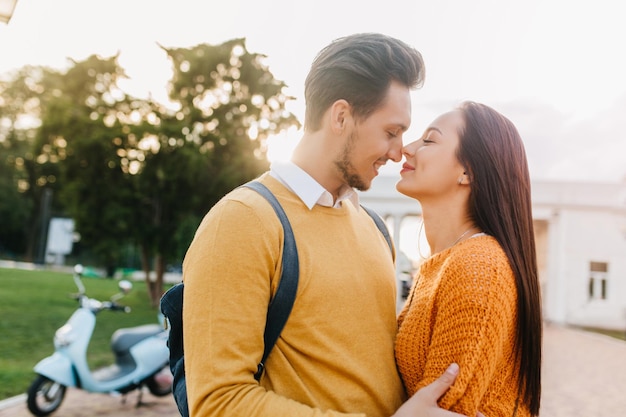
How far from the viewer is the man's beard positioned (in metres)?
1.90

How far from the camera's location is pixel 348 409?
157 cm

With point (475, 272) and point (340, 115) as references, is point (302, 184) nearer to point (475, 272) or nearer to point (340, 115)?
point (340, 115)

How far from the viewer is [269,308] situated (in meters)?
1.50

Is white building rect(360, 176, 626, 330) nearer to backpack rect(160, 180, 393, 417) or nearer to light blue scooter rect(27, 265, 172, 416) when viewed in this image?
light blue scooter rect(27, 265, 172, 416)

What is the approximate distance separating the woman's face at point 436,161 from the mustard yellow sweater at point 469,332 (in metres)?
0.27

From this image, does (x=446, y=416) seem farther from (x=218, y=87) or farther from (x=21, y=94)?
(x=21, y=94)

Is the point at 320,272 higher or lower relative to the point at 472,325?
higher

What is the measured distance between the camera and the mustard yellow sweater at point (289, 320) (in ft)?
4.58

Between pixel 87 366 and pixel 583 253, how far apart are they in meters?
23.5

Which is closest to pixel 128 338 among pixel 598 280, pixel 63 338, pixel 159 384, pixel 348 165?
pixel 159 384

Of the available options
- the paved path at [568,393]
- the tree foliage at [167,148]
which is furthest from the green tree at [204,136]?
the paved path at [568,393]

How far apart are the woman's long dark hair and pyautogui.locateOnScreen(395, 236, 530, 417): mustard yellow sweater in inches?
1.5

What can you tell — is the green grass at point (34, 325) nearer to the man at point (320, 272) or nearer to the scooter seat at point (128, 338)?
the scooter seat at point (128, 338)

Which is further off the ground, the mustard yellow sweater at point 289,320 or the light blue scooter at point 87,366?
the mustard yellow sweater at point 289,320
